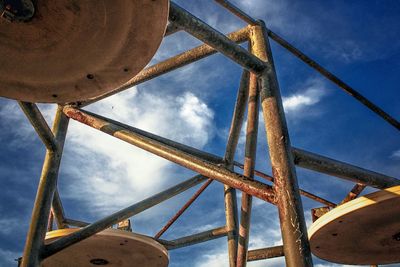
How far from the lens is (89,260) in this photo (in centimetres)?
672

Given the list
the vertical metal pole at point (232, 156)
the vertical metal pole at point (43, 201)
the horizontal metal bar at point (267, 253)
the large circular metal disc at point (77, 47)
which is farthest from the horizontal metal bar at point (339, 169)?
the vertical metal pole at point (43, 201)

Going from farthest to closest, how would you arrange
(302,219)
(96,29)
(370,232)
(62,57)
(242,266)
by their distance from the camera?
1. (370,232)
2. (242,266)
3. (62,57)
4. (96,29)
5. (302,219)

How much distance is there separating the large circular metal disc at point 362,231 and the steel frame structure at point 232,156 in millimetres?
318

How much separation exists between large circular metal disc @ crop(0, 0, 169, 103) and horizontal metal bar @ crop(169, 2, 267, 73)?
0.31 meters

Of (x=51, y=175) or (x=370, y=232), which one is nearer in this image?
(x=51, y=175)

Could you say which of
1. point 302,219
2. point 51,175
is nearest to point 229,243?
point 51,175

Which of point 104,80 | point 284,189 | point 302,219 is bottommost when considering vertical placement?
point 302,219

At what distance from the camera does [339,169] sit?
4.05 metres

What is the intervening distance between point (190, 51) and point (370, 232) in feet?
12.6

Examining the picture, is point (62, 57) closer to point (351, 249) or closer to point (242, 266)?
point (242, 266)

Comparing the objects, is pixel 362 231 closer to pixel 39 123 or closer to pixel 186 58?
pixel 186 58

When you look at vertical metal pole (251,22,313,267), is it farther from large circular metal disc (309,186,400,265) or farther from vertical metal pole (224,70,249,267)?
vertical metal pole (224,70,249,267)

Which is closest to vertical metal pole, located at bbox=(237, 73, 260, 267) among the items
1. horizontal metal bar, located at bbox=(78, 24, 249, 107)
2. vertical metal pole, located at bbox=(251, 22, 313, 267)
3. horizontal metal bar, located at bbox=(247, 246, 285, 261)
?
horizontal metal bar, located at bbox=(247, 246, 285, 261)

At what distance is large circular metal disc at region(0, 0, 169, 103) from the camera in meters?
3.18
